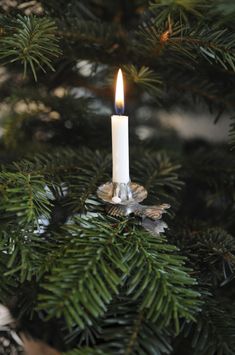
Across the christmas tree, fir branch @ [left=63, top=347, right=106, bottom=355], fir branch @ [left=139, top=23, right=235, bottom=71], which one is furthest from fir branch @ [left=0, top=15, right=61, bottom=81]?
fir branch @ [left=63, top=347, right=106, bottom=355]

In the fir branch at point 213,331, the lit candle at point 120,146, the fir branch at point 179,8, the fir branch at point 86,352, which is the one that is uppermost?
the fir branch at point 179,8

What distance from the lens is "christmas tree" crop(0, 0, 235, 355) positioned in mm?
340

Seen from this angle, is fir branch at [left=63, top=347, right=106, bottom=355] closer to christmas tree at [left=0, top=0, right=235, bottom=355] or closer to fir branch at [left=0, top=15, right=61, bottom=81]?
christmas tree at [left=0, top=0, right=235, bottom=355]

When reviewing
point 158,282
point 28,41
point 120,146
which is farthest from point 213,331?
point 28,41

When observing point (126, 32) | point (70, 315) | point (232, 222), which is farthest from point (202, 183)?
point (70, 315)

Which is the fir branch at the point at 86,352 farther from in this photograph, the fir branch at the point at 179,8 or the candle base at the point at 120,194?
the fir branch at the point at 179,8

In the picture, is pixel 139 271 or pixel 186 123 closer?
pixel 139 271

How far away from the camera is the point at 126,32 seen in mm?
585

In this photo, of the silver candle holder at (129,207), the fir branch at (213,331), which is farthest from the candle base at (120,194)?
the fir branch at (213,331)

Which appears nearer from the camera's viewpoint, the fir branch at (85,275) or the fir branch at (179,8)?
the fir branch at (85,275)

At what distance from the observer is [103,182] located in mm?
485

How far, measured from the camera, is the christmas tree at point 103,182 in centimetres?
34

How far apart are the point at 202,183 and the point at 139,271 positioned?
28 cm

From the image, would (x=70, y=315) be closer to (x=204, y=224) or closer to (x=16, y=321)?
(x=16, y=321)
